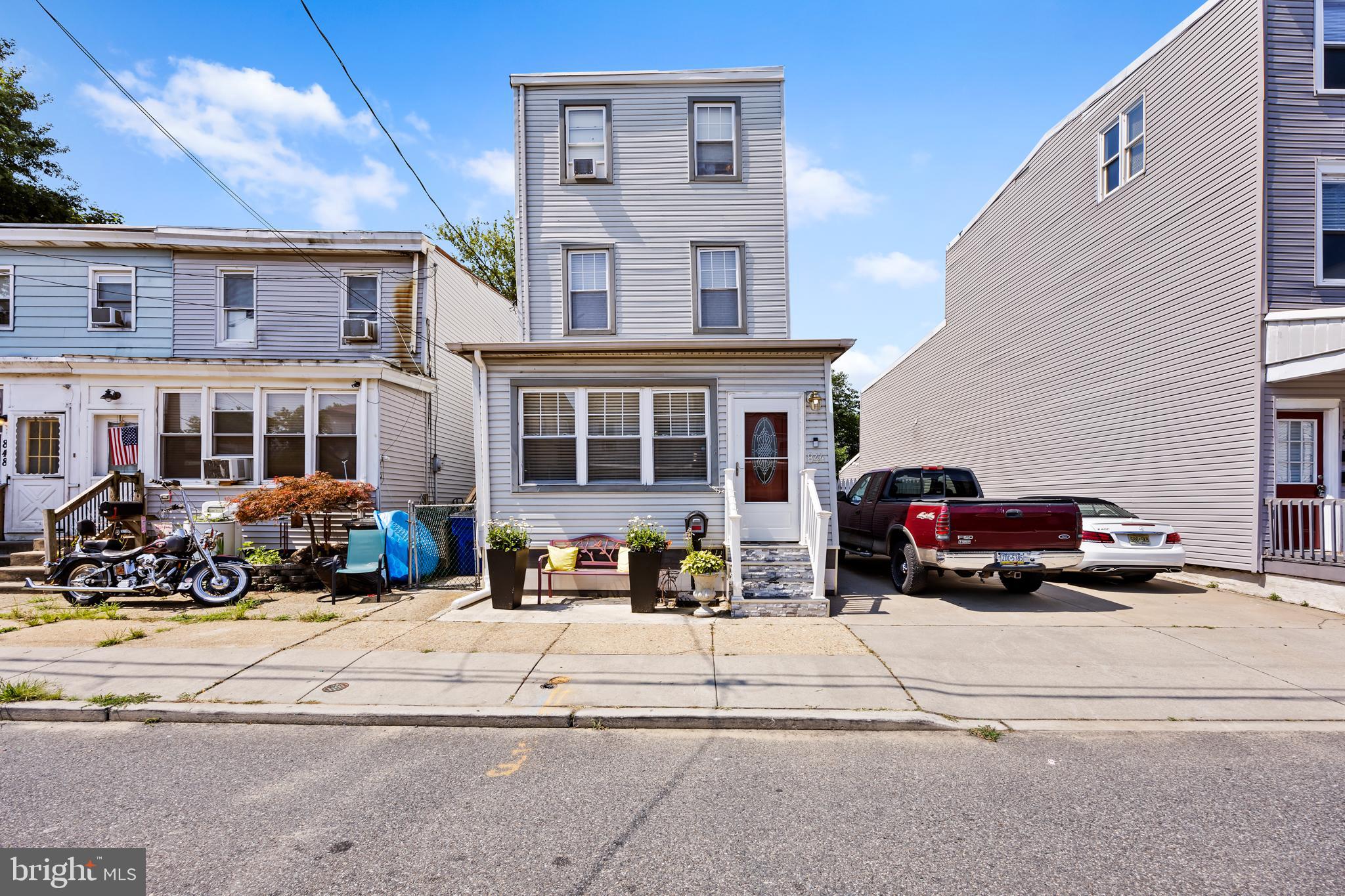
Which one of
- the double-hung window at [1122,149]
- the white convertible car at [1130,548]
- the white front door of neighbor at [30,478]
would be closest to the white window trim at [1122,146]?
the double-hung window at [1122,149]

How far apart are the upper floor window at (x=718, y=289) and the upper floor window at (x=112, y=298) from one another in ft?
41.4

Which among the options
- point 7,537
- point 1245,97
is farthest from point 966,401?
point 7,537

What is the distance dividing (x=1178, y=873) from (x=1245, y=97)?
1269 cm

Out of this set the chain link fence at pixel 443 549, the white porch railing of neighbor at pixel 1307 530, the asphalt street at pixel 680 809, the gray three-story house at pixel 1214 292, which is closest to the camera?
the asphalt street at pixel 680 809

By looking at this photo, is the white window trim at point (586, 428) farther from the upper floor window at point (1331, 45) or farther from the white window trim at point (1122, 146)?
the upper floor window at point (1331, 45)

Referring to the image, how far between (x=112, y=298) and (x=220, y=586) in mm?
9332

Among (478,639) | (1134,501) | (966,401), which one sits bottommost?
(478,639)

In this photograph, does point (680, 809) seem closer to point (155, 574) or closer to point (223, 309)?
point (155, 574)

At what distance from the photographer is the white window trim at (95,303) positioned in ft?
45.9

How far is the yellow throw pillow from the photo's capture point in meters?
9.71

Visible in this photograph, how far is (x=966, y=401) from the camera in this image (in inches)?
765

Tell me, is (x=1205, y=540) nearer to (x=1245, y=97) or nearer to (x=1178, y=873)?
(x=1245, y=97)

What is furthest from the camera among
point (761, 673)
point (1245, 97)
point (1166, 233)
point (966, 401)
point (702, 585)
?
point (966, 401)

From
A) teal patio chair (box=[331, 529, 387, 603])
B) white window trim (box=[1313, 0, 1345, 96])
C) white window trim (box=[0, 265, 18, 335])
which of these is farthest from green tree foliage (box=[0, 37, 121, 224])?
white window trim (box=[1313, 0, 1345, 96])
